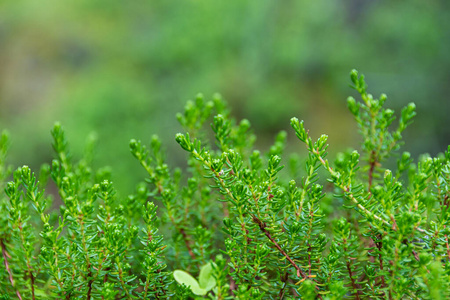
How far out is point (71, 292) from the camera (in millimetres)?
589

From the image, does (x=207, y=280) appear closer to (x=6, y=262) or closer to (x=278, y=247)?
(x=278, y=247)

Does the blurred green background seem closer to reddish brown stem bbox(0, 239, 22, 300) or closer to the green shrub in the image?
reddish brown stem bbox(0, 239, 22, 300)

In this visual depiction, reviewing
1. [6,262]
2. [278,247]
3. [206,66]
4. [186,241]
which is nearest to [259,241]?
[278,247]

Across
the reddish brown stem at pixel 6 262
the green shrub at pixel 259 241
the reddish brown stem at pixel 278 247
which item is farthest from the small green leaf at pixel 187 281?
the reddish brown stem at pixel 6 262

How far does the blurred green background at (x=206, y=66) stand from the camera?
5082 millimetres

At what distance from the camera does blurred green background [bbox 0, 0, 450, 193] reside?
508 centimetres

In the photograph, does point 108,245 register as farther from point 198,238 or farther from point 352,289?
point 352,289

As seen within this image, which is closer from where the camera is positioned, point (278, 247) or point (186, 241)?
point (278, 247)

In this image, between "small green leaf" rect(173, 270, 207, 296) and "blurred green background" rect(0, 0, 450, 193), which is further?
"blurred green background" rect(0, 0, 450, 193)

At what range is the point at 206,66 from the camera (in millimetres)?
5828

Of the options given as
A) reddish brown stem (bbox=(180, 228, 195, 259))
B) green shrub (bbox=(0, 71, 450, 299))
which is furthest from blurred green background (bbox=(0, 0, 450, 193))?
green shrub (bbox=(0, 71, 450, 299))

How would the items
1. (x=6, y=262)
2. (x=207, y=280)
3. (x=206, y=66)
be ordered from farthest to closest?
(x=206, y=66), (x=6, y=262), (x=207, y=280)

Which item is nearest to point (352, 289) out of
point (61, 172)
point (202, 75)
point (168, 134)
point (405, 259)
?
point (405, 259)

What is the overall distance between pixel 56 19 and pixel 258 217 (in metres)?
6.66
